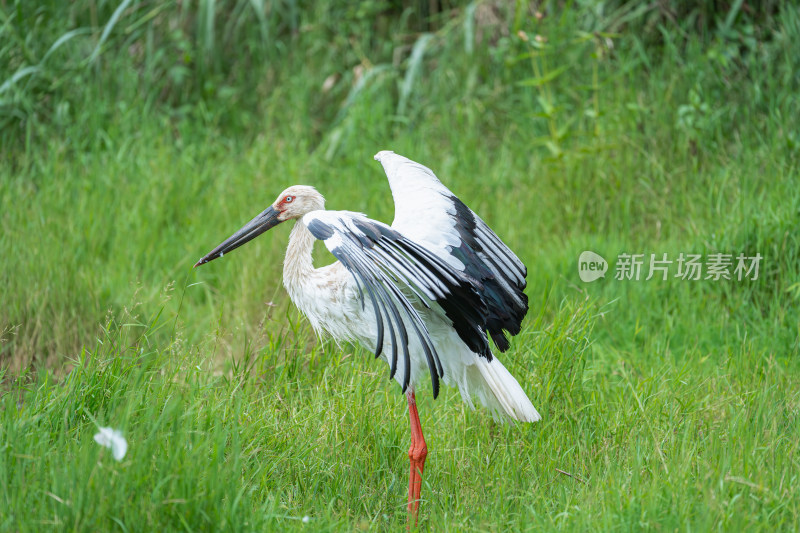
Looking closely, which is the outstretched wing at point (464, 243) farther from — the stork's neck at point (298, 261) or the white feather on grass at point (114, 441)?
the white feather on grass at point (114, 441)

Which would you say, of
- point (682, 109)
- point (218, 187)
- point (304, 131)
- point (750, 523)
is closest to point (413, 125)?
point (304, 131)

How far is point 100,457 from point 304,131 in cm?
442

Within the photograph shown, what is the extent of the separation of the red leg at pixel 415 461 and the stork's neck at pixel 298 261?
24.8 inches

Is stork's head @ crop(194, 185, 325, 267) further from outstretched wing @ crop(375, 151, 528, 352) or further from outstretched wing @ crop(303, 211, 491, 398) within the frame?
outstretched wing @ crop(303, 211, 491, 398)

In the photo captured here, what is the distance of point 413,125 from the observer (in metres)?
6.48

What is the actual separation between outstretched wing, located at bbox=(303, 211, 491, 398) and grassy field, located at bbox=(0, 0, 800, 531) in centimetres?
61

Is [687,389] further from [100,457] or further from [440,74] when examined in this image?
[440,74]

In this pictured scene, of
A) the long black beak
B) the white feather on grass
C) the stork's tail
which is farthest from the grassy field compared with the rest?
the long black beak

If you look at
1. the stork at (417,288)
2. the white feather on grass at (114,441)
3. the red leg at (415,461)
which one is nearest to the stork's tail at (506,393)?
the stork at (417,288)

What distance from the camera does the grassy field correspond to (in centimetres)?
284

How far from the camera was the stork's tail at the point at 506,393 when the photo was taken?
3270mm

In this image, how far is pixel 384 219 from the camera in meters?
5.34

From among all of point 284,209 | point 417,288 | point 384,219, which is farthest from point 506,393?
point 384,219

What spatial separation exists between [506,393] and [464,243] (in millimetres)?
610
